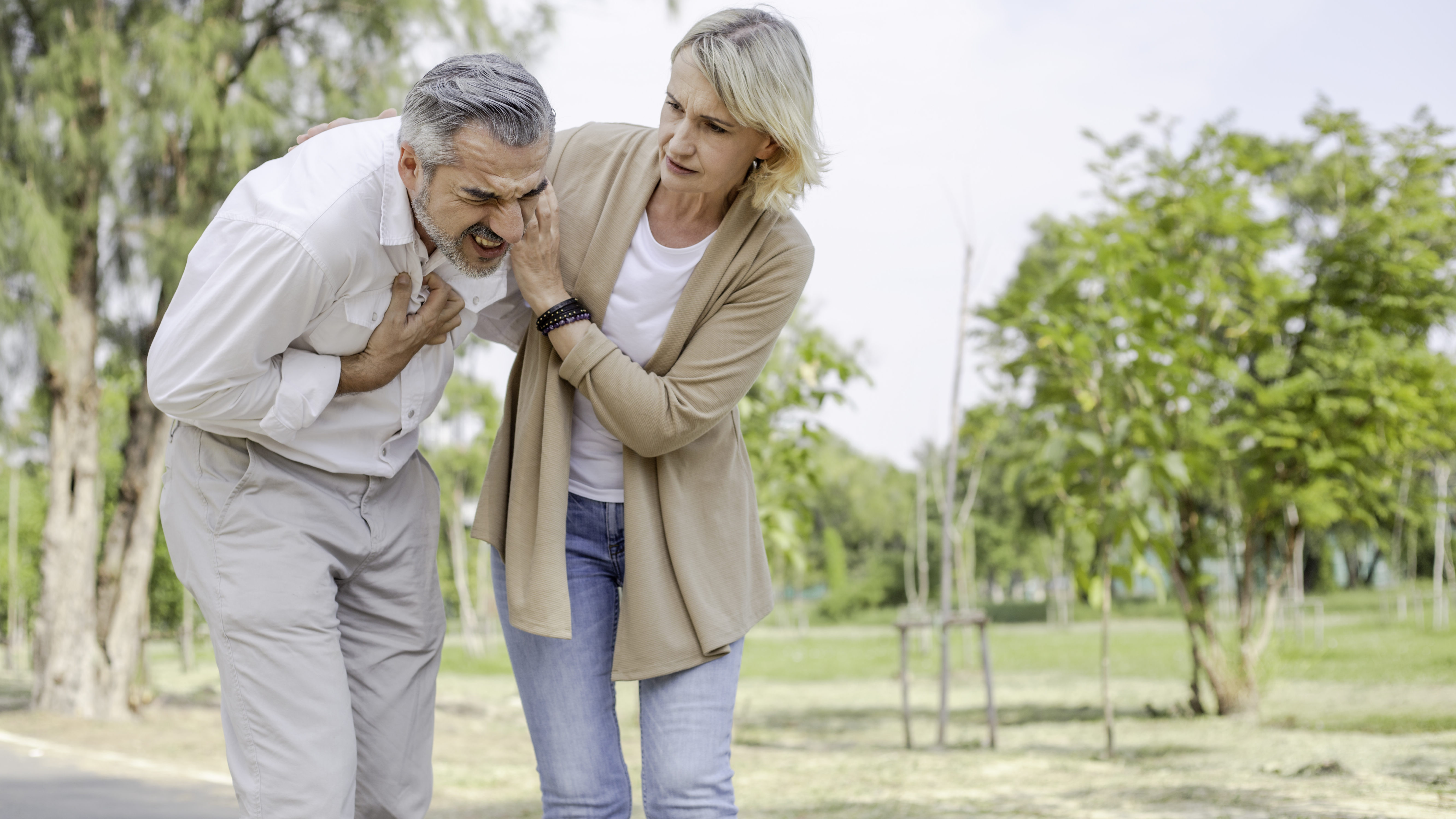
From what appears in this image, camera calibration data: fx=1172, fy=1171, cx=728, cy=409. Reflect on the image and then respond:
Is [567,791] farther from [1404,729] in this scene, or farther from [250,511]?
[1404,729]

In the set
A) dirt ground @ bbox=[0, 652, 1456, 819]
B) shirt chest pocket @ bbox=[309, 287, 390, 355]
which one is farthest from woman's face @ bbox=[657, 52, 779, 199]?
dirt ground @ bbox=[0, 652, 1456, 819]

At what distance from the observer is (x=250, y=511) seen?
1921mm

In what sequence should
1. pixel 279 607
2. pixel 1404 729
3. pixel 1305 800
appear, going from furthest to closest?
1. pixel 1404 729
2. pixel 1305 800
3. pixel 279 607

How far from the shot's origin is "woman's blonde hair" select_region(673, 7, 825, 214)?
1.77 meters

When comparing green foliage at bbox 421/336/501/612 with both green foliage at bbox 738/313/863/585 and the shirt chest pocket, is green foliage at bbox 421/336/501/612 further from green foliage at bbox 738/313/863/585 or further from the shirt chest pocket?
the shirt chest pocket

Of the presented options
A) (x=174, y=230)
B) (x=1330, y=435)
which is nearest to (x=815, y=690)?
(x=1330, y=435)

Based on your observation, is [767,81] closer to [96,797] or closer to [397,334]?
[397,334]

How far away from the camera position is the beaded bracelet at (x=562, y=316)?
72.2 inches

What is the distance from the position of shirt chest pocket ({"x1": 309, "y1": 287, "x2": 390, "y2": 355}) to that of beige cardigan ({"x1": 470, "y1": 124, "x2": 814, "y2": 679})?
0.82 ft

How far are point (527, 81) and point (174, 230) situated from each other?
22.8ft

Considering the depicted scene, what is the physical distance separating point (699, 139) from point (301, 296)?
25.7 inches

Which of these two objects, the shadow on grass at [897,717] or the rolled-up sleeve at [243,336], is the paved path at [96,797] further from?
the shadow on grass at [897,717]

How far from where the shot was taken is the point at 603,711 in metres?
1.96

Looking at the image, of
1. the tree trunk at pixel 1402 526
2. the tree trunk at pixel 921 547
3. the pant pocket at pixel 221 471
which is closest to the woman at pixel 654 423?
the pant pocket at pixel 221 471
